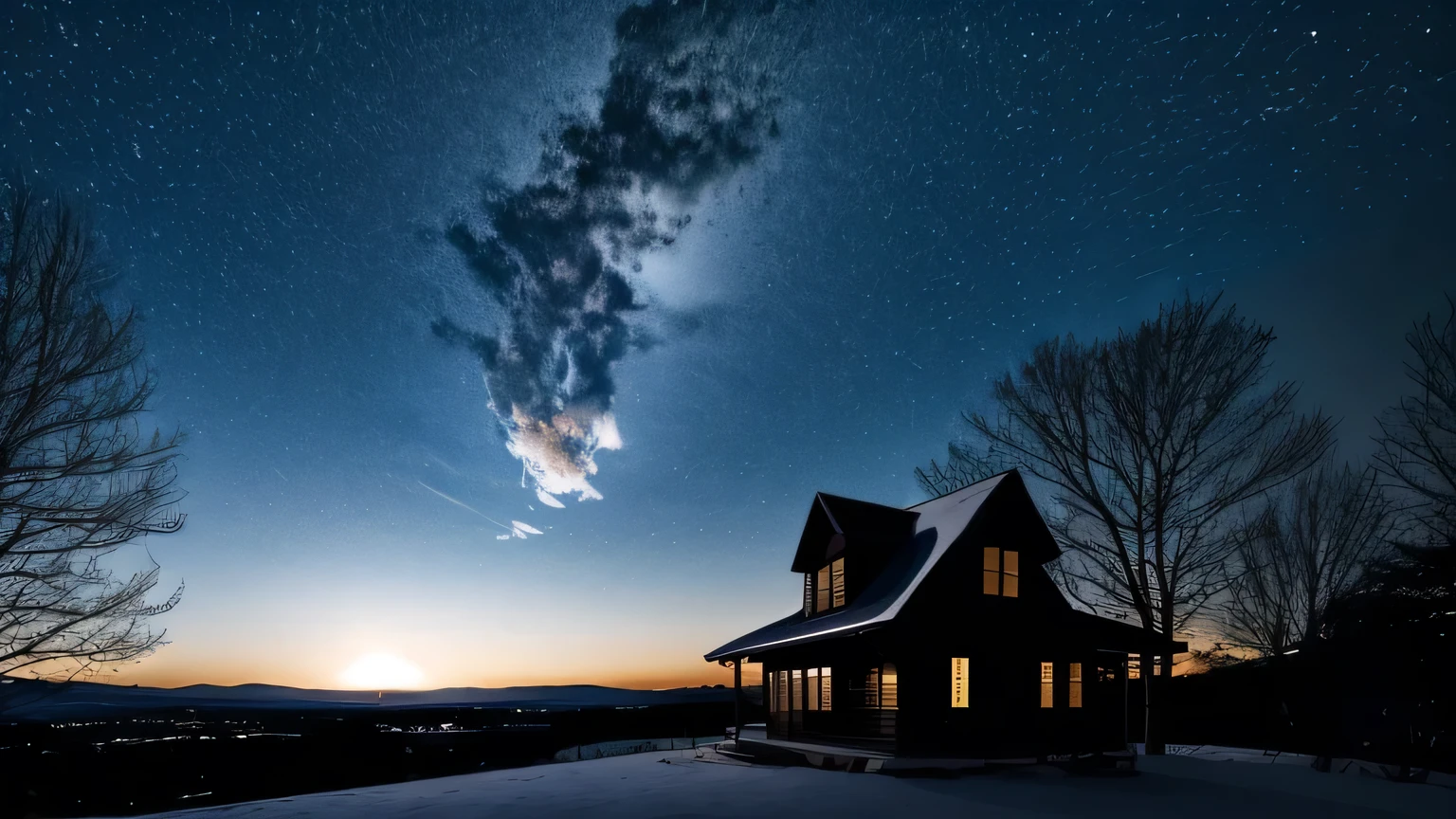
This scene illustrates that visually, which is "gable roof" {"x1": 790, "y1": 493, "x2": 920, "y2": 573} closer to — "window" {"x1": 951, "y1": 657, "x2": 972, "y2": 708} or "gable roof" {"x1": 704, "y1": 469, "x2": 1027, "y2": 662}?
"gable roof" {"x1": 704, "y1": 469, "x2": 1027, "y2": 662}

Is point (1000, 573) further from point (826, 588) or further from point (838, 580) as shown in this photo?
point (826, 588)

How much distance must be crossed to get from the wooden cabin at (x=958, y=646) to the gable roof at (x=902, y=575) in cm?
8

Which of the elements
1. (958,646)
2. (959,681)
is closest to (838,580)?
(958,646)

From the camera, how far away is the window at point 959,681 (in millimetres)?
21047

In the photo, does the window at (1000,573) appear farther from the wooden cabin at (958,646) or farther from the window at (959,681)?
the window at (959,681)

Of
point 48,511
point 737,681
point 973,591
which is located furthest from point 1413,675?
point 48,511

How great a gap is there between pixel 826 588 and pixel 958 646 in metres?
6.82

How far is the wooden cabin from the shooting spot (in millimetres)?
20672

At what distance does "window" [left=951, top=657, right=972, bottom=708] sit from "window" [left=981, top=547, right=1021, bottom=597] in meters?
2.28

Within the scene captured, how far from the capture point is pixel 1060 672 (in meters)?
22.8

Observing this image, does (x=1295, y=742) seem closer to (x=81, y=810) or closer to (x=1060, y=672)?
(x=1060, y=672)

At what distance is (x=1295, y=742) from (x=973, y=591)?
58.2ft

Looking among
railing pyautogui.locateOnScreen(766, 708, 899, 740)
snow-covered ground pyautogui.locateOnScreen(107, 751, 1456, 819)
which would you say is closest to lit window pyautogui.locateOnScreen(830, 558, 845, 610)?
railing pyautogui.locateOnScreen(766, 708, 899, 740)

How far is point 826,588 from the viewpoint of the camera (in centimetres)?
2730
